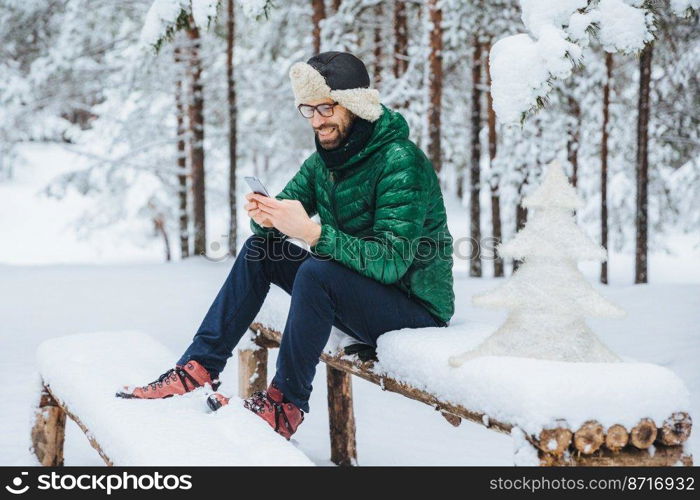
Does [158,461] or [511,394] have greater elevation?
[511,394]

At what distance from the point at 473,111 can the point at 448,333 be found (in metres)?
11.0

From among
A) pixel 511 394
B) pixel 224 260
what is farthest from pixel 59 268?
pixel 511 394

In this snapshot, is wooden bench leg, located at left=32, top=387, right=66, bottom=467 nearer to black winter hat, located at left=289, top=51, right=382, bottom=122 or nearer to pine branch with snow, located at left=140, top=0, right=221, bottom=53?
black winter hat, located at left=289, top=51, right=382, bottom=122

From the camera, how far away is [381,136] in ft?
11.7

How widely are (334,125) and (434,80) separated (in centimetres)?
765

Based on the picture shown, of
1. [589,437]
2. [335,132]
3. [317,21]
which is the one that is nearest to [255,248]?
[335,132]

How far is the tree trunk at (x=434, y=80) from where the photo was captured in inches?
420

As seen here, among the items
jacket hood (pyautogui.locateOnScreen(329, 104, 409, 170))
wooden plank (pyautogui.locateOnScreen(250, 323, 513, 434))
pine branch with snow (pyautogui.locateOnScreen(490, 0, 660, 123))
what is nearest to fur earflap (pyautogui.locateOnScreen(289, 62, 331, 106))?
jacket hood (pyautogui.locateOnScreen(329, 104, 409, 170))

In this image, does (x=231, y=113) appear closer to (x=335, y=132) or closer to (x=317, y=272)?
(x=335, y=132)

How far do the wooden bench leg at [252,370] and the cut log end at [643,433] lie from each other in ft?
10.5

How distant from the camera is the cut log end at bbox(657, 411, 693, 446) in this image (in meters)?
2.56

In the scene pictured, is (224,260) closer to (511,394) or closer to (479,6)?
(479,6)

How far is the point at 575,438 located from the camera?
2.45m

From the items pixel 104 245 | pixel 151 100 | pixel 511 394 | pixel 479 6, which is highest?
pixel 479 6
